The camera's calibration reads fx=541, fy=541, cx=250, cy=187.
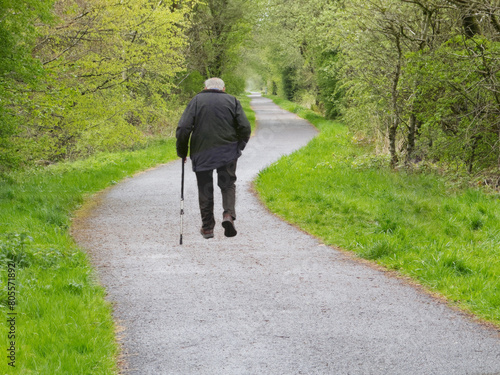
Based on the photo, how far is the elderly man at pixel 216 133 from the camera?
23.4ft

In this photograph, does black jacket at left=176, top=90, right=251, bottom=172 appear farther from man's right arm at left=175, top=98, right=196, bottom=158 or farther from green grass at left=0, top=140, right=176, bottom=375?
green grass at left=0, top=140, right=176, bottom=375

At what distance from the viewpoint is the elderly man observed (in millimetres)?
7133

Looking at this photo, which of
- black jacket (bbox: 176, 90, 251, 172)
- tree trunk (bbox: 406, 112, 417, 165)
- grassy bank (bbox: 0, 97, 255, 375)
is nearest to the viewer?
grassy bank (bbox: 0, 97, 255, 375)

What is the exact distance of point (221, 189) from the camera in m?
7.39

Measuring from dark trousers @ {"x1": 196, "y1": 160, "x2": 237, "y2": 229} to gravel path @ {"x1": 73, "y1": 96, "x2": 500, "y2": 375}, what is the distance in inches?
22.7

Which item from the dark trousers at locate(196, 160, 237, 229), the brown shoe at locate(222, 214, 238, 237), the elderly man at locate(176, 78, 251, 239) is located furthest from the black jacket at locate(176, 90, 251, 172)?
the brown shoe at locate(222, 214, 238, 237)

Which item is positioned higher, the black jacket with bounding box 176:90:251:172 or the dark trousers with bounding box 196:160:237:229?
the black jacket with bounding box 176:90:251:172

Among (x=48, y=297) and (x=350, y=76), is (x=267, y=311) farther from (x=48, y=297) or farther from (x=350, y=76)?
(x=350, y=76)

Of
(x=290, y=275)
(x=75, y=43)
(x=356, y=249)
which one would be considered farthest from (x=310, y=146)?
(x=290, y=275)

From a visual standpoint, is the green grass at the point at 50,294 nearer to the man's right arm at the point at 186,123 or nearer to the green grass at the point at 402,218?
the man's right arm at the point at 186,123

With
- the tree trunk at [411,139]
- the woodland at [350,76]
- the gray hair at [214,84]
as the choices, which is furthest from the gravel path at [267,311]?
the tree trunk at [411,139]

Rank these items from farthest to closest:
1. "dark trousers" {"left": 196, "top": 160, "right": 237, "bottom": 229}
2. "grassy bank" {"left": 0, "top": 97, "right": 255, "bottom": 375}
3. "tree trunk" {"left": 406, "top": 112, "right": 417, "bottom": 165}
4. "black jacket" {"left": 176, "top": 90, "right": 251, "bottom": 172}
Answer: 1. "tree trunk" {"left": 406, "top": 112, "right": 417, "bottom": 165}
2. "dark trousers" {"left": 196, "top": 160, "right": 237, "bottom": 229}
3. "black jacket" {"left": 176, "top": 90, "right": 251, "bottom": 172}
4. "grassy bank" {"left": 0, "top": 97, "right": 255, "bottom": 375}

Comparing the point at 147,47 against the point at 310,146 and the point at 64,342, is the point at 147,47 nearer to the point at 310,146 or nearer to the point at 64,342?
the point at 310,146

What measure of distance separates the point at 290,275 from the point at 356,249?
1.55 metres
